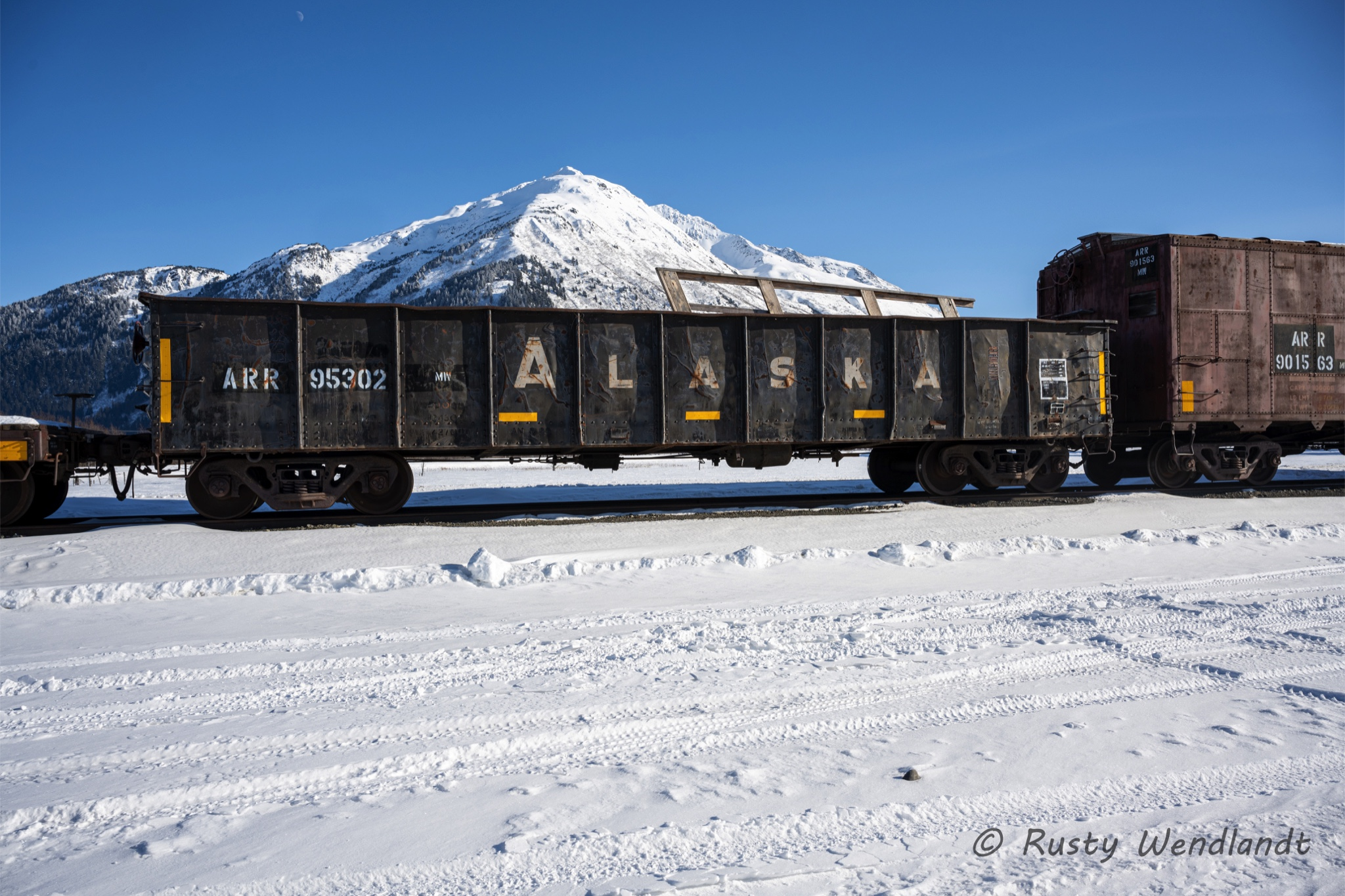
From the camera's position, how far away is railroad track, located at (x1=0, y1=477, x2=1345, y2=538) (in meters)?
10.5

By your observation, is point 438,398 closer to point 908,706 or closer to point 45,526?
point 45,526

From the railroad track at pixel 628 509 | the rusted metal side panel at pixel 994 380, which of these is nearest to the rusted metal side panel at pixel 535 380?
the railroad track at pixel 628 509

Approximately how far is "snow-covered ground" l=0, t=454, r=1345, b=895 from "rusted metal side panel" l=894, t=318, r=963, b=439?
5018 millimetres

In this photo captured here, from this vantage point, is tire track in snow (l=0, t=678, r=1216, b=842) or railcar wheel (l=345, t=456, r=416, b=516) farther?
railcar wheel (l=345, t=456, r=416, b=516)

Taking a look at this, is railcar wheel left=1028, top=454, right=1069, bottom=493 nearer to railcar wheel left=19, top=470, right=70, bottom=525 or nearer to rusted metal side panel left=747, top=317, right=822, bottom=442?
rusted metal side panel left=747, top=317, right=822, bottom=442

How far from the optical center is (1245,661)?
185 inches

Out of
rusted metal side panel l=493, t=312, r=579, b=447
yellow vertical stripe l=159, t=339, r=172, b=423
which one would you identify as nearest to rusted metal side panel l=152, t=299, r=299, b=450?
yellow vertical stripe l=159, t=339, r=172, b=423

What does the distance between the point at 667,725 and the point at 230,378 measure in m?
9.42

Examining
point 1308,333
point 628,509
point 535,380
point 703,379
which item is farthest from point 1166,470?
point 535,380

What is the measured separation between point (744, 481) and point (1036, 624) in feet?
48.1

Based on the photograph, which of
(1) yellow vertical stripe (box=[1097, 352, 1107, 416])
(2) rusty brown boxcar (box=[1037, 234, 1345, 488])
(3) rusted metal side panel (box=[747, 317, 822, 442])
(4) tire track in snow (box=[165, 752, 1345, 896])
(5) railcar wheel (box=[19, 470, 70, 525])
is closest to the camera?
(4) tire track in snow (box=[165, 752, 1345, 896])

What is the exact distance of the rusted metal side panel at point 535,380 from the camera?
37.1 ft

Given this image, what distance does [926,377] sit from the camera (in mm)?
12742

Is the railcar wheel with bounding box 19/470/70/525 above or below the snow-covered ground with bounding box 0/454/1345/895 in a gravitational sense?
above
